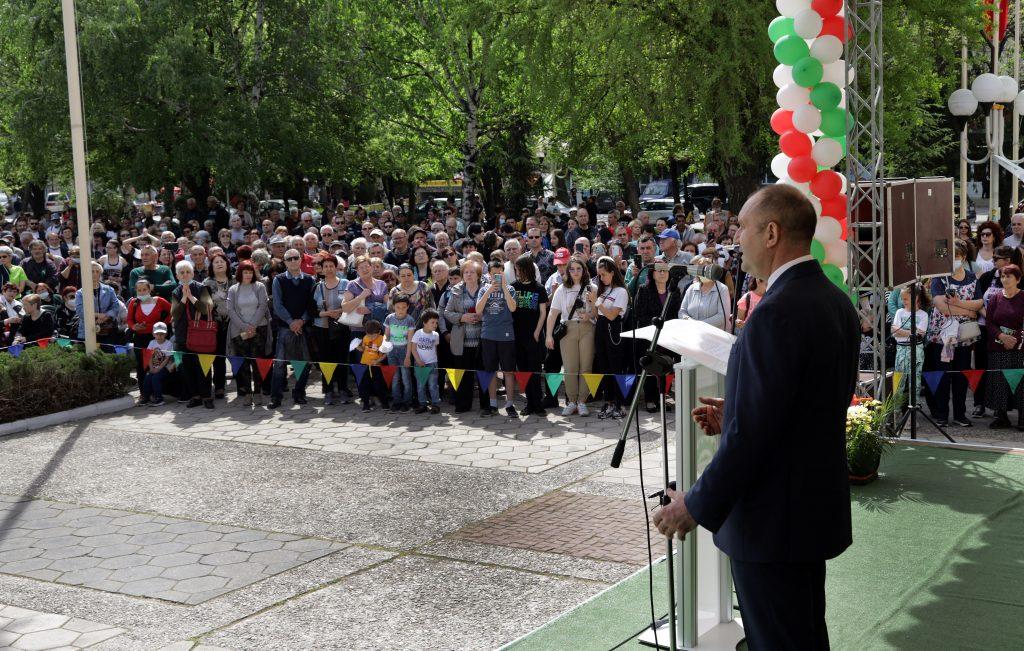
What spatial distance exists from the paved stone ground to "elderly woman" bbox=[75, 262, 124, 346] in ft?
7.68

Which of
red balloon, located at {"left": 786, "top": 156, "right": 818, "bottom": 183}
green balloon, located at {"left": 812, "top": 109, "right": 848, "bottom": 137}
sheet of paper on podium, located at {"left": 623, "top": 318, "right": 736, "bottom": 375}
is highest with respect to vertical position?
green balloon, located at {"left": 812, "top": 109, "right": 848, "bottom": 137}

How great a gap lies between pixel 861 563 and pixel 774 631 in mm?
3179

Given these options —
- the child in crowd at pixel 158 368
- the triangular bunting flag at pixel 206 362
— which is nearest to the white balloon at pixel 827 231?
the triangular bunting flag at pixel 206 362

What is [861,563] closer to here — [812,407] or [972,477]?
[972,477]

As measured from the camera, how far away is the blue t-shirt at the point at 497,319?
11984 mm

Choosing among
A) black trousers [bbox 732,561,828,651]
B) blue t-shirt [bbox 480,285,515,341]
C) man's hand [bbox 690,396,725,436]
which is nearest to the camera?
black trousers [bbox 732,561,828,651]

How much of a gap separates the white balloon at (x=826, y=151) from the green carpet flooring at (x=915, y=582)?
7.93 feet

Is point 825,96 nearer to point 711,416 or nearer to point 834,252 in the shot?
point 834,252

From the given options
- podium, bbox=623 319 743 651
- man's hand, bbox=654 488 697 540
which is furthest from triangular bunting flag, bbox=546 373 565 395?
man's hand, bbox=654 488 697 540

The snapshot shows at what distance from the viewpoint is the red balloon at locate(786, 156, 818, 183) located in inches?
314

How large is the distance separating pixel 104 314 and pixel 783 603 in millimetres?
12008

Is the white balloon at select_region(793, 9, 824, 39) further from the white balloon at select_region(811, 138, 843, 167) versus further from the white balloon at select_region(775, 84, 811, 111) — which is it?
the white balloon at select_region(811, 138, 843, 167)

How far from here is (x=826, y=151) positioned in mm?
7965

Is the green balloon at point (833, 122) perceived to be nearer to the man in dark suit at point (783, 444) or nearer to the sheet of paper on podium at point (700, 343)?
the sheet of paper on podium at point (700, 343)
